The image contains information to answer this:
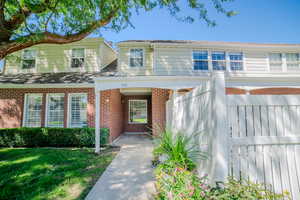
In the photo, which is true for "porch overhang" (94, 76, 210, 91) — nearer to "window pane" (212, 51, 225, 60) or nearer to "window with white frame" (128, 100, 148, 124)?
"window pane" (212, 51, 225, 60)

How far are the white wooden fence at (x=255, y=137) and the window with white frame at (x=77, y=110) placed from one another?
7600 mm

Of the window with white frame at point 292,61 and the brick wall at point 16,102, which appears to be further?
the window with white frame at point 292,61

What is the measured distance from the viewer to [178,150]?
274 centimetres

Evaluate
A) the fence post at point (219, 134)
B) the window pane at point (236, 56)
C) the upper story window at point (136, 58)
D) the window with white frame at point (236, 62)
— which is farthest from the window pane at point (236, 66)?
the fence post at point (219, 134)

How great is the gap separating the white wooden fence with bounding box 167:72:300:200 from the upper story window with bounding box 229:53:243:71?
8.27m

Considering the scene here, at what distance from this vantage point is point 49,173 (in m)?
4.16

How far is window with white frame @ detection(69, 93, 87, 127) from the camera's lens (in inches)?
325

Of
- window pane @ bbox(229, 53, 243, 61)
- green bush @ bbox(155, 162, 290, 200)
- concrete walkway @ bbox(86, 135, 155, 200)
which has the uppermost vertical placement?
window pane @ bbox(229, 53, 243, 61)

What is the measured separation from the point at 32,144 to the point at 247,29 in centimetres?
1481

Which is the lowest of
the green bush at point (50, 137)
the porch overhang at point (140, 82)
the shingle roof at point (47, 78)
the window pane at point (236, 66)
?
the green bush at point (50, 137)

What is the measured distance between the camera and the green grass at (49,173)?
3213 mm

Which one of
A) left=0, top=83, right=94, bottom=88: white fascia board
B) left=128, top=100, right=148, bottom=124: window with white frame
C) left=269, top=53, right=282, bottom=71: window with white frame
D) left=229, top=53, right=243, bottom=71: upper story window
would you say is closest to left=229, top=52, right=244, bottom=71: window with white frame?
left=229, top=53, right=243, bottom=71: upper story window

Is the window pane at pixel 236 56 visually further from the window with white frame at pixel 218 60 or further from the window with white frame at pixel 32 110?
the window with white frame at pixel 32 110

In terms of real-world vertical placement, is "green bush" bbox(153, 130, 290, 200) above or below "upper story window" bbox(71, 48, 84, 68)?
below
